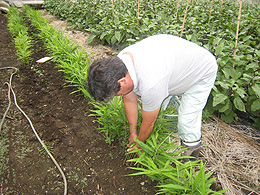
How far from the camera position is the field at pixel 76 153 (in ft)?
4.58

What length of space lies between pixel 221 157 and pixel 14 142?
1887 millimetres

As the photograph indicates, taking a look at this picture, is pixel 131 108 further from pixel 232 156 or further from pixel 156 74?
pixel 232 156

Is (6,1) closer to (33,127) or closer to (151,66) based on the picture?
(33,127)

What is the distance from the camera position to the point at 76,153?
161 centimetres

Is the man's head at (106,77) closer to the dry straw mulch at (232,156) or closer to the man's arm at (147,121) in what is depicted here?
the man's arm at (147,121)

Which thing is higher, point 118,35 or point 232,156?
point 118,35

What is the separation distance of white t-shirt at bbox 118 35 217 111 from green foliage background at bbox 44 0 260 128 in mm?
654

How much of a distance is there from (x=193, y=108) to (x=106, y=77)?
0.71 m

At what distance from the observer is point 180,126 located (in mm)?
1390

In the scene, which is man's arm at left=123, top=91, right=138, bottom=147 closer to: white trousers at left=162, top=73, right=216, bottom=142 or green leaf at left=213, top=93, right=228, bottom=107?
white trousers at left=162, top=73, right=216, bottom=142

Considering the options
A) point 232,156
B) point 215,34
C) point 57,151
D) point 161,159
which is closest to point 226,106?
point 232,156

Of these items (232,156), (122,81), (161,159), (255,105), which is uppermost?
(122,81)

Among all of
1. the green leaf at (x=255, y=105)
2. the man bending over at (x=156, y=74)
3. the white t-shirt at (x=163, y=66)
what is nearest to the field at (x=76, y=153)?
the green leaf at (x=255, y=105)

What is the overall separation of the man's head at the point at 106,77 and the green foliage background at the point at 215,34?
3.68 ft
